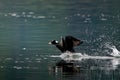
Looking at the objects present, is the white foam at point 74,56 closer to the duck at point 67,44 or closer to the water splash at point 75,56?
the water splash at point 75,56

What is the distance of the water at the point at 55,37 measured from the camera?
2825 cm

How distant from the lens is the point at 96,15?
56250 mm

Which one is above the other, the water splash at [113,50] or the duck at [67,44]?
the duck at [67,44]

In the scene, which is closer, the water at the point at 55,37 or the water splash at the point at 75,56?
the water at the point at 55,37

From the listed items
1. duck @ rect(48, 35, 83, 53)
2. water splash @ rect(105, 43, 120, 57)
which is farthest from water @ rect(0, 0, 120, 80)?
duck @ rect(48, 35, 83, 53)

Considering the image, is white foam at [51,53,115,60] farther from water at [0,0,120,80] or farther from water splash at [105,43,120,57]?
water splash at [105,43,120,57]

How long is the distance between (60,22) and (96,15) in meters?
6.85

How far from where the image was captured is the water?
28.2 meters

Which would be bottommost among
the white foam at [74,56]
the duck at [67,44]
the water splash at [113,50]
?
the white foam at [74,56]

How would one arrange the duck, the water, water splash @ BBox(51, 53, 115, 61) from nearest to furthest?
1. the water
2. water splash @ BBox(51, 53, 115, 61)
3. the duck

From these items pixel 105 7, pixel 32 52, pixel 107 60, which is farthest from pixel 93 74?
pixel 105 7

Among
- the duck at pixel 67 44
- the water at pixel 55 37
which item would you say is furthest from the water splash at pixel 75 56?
the duck at pixel 67 44

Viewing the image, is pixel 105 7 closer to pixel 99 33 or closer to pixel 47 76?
pixel 99 33

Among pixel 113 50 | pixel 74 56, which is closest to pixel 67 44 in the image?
pixel 74 56
